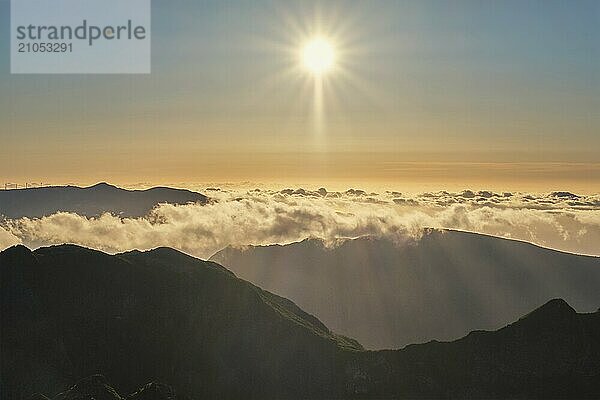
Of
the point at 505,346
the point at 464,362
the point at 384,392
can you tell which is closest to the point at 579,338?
the point at 505,346

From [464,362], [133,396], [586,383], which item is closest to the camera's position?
[133,396]

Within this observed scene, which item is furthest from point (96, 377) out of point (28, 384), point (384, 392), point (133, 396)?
point (384, 392)

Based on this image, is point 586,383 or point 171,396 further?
point 586,383

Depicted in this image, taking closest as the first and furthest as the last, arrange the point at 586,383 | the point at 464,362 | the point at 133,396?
the point at 133,396 → the point at 586,383 → the point at 464,362

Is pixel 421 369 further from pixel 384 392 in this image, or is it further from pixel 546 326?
pixel 546 326

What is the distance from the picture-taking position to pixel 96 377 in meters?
165

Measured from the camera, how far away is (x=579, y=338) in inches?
7648

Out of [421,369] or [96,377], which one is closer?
[96,377]

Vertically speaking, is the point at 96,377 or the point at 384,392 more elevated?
the point at 96,377

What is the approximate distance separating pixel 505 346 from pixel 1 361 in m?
153

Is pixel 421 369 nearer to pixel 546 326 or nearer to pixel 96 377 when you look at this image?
pixel 546 326

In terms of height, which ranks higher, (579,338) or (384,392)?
(579,338)

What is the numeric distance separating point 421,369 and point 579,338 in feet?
159

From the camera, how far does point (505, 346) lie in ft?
645
